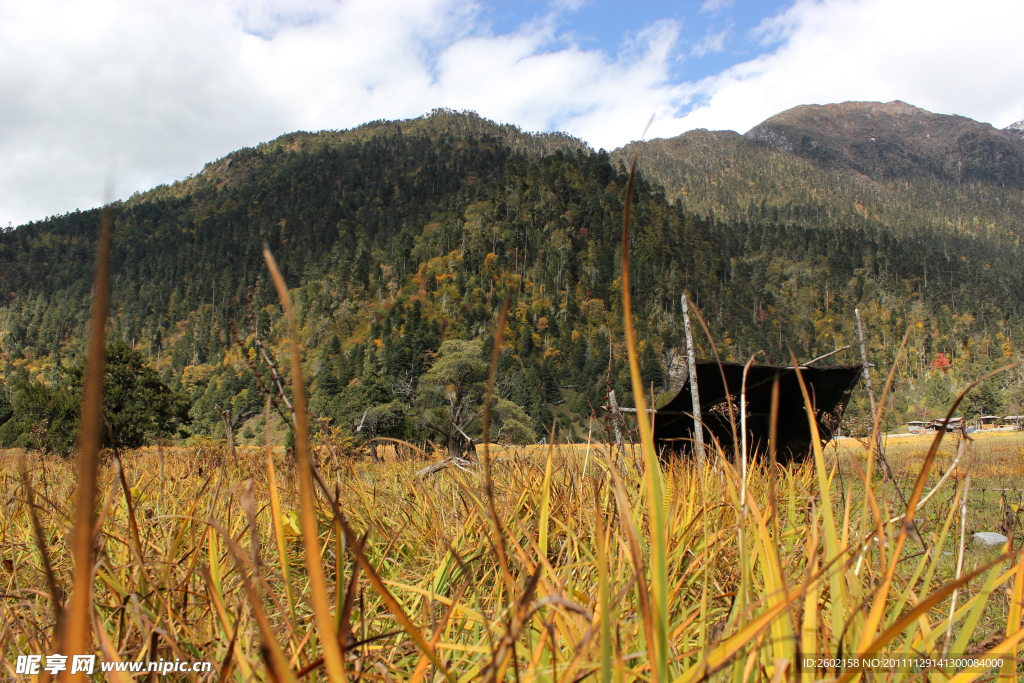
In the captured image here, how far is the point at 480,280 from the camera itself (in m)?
72.4

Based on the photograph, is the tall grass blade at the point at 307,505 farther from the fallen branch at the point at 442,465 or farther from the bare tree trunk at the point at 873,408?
the fallen branch at the point at 442,465

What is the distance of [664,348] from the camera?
222 feet

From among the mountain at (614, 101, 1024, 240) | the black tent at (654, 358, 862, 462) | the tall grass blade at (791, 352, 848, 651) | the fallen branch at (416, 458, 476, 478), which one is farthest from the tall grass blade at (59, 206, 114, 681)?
the mountain at (614, 101, 1024, 240)

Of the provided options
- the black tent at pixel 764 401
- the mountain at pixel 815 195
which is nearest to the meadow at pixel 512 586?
the black tent at pixel 764 401

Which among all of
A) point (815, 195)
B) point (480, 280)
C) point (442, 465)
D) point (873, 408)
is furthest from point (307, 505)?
point (815, 195)

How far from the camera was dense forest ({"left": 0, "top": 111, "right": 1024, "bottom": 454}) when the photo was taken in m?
59.3

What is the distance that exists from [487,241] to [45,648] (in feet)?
256

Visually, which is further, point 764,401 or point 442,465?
point 764,401

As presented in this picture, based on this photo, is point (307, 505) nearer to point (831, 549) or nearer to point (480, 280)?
point (831, 549)

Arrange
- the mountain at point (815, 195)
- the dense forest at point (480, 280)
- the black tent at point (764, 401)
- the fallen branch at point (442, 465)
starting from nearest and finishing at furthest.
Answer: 1. the fallen branch at point (442, 465)
2. the black tent at point (764, 401)
3. the dense forest at point (480, 280)
4. the mountain at point (815, 195)

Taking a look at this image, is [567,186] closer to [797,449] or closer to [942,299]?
[942,299]

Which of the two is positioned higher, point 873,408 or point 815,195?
point 815,195

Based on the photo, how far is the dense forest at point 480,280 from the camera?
59.3 metres

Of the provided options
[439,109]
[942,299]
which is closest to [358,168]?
[439,109]
